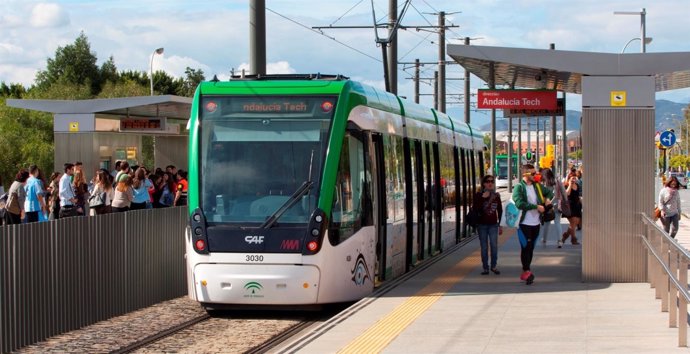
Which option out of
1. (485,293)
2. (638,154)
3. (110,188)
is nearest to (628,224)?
(638,154)

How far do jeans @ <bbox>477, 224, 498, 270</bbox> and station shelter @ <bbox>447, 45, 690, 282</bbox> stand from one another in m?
2.35

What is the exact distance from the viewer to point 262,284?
1436 centimetres

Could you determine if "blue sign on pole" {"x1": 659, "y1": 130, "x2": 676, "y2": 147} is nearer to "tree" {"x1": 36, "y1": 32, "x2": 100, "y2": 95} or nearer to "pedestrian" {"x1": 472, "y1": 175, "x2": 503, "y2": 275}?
"pedestrian" {"x1": 472, "y1": 175, "x2": 503, "y2": 275}

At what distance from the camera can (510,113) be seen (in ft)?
97.6

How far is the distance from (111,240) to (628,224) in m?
6.63

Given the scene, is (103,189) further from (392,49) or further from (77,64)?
(77,64)

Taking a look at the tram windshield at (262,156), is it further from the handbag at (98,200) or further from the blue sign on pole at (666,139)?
the blue sign on pole at (666,139)

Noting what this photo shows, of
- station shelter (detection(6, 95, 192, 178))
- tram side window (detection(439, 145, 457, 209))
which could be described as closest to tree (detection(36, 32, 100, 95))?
station shelter (detection(6, 95, 192, 178))

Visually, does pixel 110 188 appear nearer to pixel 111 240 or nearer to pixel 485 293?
pixel 111 240

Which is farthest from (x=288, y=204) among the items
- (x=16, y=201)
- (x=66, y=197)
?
(x=16, y=201)

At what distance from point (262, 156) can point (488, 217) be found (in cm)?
486

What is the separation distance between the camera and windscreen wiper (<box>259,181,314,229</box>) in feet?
47.6

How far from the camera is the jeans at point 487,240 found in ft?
61.0

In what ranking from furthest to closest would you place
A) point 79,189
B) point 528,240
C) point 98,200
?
point 79,189 → point 98,200 → point 528,240
